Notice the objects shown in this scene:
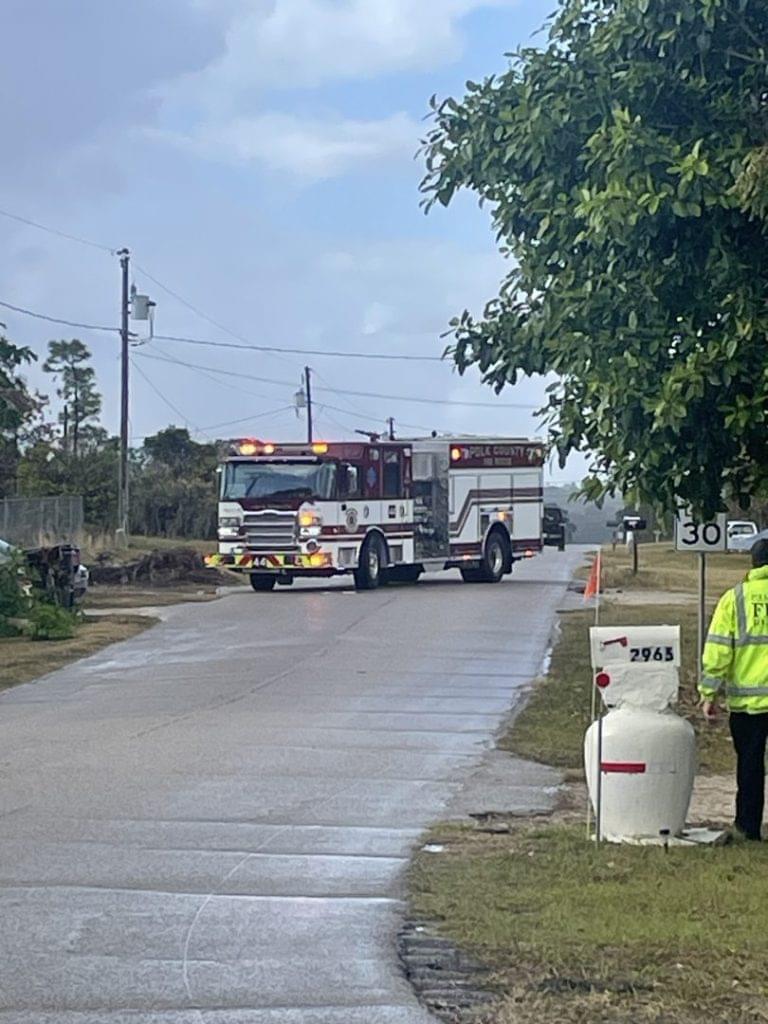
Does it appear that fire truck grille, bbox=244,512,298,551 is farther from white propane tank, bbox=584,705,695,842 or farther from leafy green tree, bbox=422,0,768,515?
white propane tank, bbox=584,705,695,842

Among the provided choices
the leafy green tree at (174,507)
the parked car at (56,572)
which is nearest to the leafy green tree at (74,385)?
the leafy green tree at (174,507)

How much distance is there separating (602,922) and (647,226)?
169 inches

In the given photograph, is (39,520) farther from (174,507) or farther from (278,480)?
(174,507)

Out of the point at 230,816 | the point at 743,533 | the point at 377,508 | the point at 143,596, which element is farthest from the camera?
the point at 743,533

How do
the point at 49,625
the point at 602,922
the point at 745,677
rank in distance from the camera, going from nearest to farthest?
the point at 602,922 → the point at 745,677 → the point at 49,625

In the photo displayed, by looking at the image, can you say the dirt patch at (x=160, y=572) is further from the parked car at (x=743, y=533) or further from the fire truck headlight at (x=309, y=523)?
the parked car at (x=743, y=533)

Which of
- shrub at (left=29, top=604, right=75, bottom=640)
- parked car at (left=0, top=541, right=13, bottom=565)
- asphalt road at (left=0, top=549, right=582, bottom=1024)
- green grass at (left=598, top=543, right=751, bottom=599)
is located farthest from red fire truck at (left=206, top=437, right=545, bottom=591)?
asphalt road at (left=0, top=549, right=582, bottom=1024)

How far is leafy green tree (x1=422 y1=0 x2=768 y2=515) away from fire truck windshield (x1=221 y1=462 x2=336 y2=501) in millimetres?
21157

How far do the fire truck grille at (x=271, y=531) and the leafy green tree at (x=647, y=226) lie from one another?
21214 millimetres

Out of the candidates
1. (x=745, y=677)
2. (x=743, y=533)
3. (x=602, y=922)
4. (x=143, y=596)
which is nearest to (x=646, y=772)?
(x=745, y=677)

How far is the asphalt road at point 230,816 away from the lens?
693cm

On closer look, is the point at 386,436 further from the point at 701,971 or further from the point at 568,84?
the point at 701,971

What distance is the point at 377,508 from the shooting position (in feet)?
112

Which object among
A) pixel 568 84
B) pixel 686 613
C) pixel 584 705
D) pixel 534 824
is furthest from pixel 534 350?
pixel 686 613
